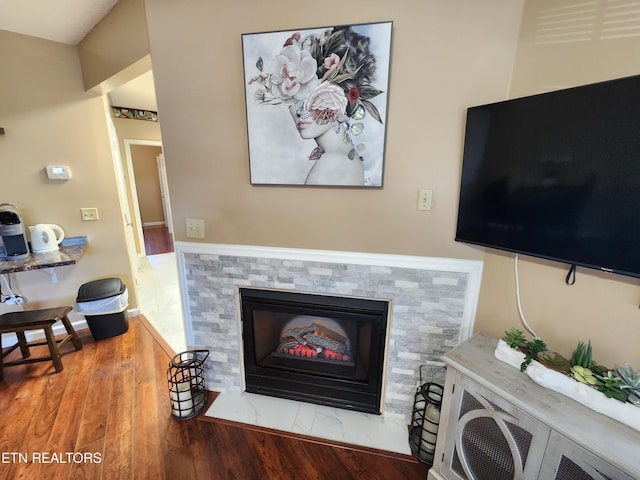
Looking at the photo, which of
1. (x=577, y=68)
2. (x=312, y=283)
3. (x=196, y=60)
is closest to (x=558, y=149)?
(x=577, y=68)

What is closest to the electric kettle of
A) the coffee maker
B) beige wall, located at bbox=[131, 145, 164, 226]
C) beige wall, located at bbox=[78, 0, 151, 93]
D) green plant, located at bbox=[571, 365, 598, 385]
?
the coffee maker

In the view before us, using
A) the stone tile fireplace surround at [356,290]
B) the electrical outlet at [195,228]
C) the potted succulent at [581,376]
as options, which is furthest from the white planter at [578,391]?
the electrical outlet at [195,228]

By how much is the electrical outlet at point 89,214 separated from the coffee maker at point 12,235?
1.40 ft

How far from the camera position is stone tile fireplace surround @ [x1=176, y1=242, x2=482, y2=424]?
151 centimetres

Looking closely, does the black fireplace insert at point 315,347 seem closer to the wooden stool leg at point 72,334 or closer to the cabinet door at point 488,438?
the cabinet door at point 488,438

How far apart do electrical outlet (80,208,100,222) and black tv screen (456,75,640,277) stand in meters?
3.12

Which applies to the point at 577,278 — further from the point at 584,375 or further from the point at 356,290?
the point at 356,290

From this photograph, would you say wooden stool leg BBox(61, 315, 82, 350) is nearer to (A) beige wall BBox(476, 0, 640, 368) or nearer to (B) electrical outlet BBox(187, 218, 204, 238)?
(B) electrical outlet BBox(187, 218, 204, 238)

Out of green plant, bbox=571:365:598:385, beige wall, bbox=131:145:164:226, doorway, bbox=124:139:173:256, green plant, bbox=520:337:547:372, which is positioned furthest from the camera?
beige wall, bbox=131:145:164:226

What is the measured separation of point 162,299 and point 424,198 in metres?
3.37

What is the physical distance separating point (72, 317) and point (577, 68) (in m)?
4.14

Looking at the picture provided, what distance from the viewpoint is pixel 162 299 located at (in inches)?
137

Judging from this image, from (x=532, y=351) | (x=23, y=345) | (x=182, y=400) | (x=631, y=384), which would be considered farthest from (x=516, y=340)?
(x=23, y=345)

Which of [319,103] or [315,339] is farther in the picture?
[315,339]
